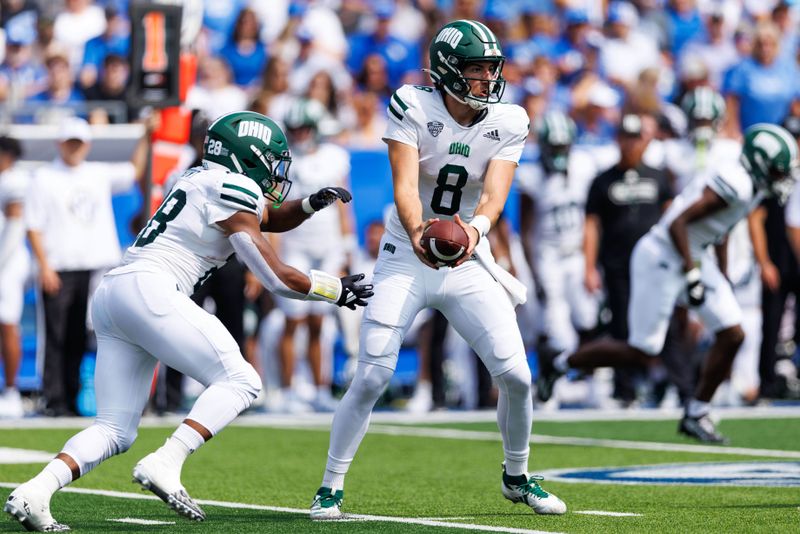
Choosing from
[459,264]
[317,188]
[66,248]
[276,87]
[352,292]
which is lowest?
[66,248]

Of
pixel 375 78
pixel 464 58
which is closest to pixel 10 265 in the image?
pixel 375 78

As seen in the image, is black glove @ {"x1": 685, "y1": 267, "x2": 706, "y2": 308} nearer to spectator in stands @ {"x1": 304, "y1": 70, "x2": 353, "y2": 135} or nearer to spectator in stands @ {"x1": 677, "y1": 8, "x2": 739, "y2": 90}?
spectator in stands @ {"x1": 304, "y1": 70, "x2": 353, "y2": 135}

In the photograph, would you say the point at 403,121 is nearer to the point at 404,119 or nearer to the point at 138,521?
the point at 404,119

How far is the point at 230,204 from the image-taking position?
582cm

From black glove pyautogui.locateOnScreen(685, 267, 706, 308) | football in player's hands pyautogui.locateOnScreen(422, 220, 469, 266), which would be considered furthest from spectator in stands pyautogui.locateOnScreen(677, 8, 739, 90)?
football in player's hands pyautogui.locateOnScreen(422, 220, 469, 266)

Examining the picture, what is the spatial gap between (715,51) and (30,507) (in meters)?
12.1

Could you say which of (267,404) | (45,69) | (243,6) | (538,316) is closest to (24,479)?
(267,404)

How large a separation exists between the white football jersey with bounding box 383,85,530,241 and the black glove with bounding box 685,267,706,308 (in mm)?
3343

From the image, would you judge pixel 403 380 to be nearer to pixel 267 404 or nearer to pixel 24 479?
pixel 267 404

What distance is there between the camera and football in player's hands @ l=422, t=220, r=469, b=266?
5.96 metres

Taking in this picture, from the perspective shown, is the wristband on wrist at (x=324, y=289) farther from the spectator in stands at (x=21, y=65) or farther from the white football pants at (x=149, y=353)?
the spectator in stands at (x=21, y=65)

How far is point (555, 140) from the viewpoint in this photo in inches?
490

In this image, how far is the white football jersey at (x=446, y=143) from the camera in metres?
6.32

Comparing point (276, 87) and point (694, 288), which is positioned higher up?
point (276, 87)
